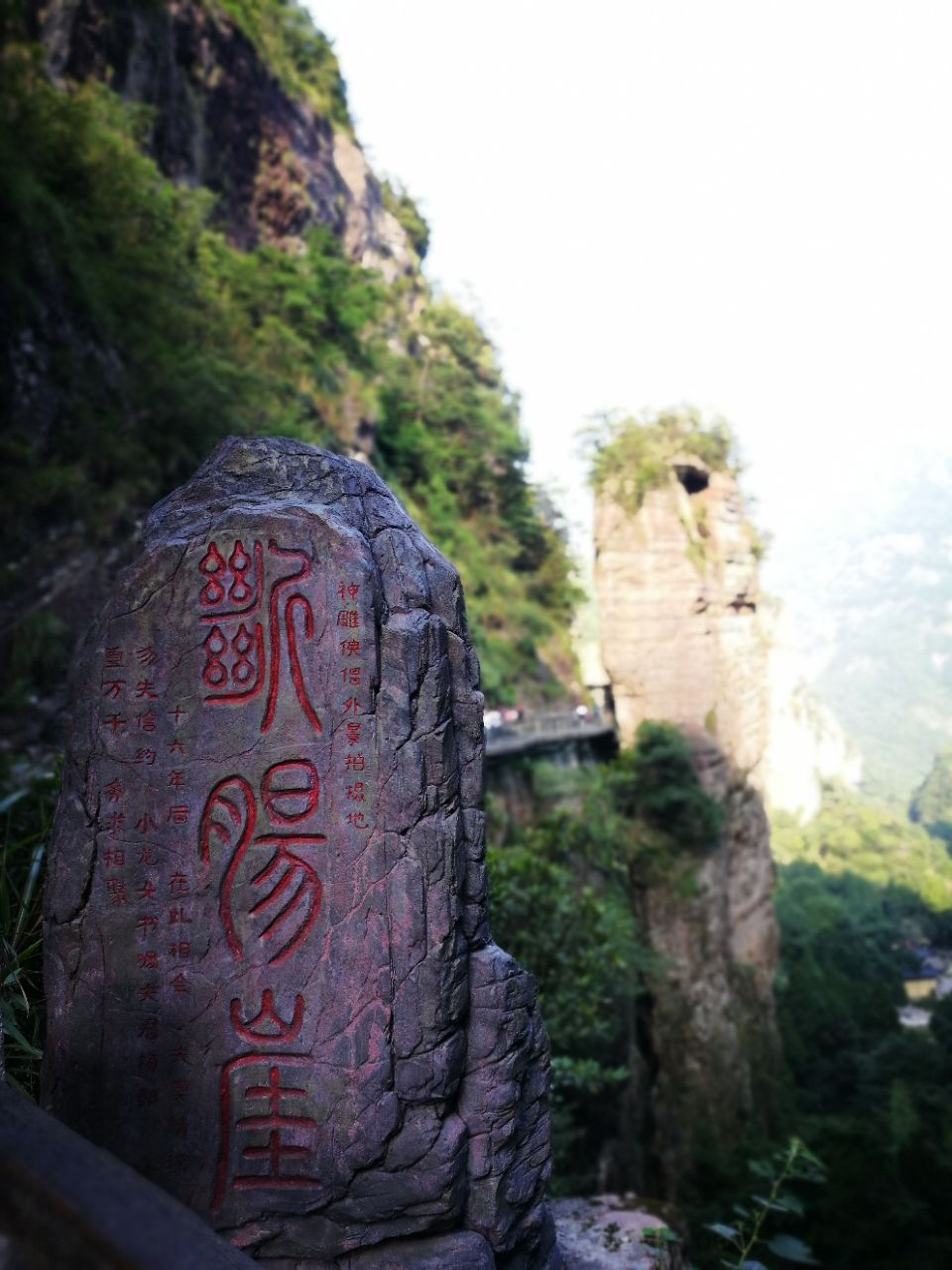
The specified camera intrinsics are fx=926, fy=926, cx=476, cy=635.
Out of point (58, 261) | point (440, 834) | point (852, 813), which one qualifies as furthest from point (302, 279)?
point (852, 813)

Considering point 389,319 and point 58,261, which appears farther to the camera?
point 389,319

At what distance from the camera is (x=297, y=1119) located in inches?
87.7

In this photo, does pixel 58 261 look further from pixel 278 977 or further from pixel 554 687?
pixel 554 687

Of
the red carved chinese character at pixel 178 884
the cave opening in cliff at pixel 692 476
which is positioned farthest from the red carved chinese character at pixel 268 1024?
the cave opening in cliff at pixel 692 476

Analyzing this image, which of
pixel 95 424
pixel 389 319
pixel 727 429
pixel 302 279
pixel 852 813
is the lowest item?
pixel 852 813

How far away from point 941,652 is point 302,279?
2686 centimetres

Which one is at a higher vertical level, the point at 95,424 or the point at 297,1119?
the point at 95,424

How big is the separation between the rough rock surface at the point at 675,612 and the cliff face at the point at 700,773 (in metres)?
0.02

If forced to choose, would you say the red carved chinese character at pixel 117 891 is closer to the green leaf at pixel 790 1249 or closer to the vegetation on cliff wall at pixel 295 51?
the green leaf at pixel 790 1249

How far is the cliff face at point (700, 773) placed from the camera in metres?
12.8

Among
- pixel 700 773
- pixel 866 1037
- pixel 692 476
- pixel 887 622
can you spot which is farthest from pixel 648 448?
pixel 887 622

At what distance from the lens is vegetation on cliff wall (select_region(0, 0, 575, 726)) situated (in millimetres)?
6883

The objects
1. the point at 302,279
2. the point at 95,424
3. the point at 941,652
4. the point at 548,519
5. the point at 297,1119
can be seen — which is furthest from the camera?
the point at 941,652

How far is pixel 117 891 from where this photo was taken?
2.33 meters
